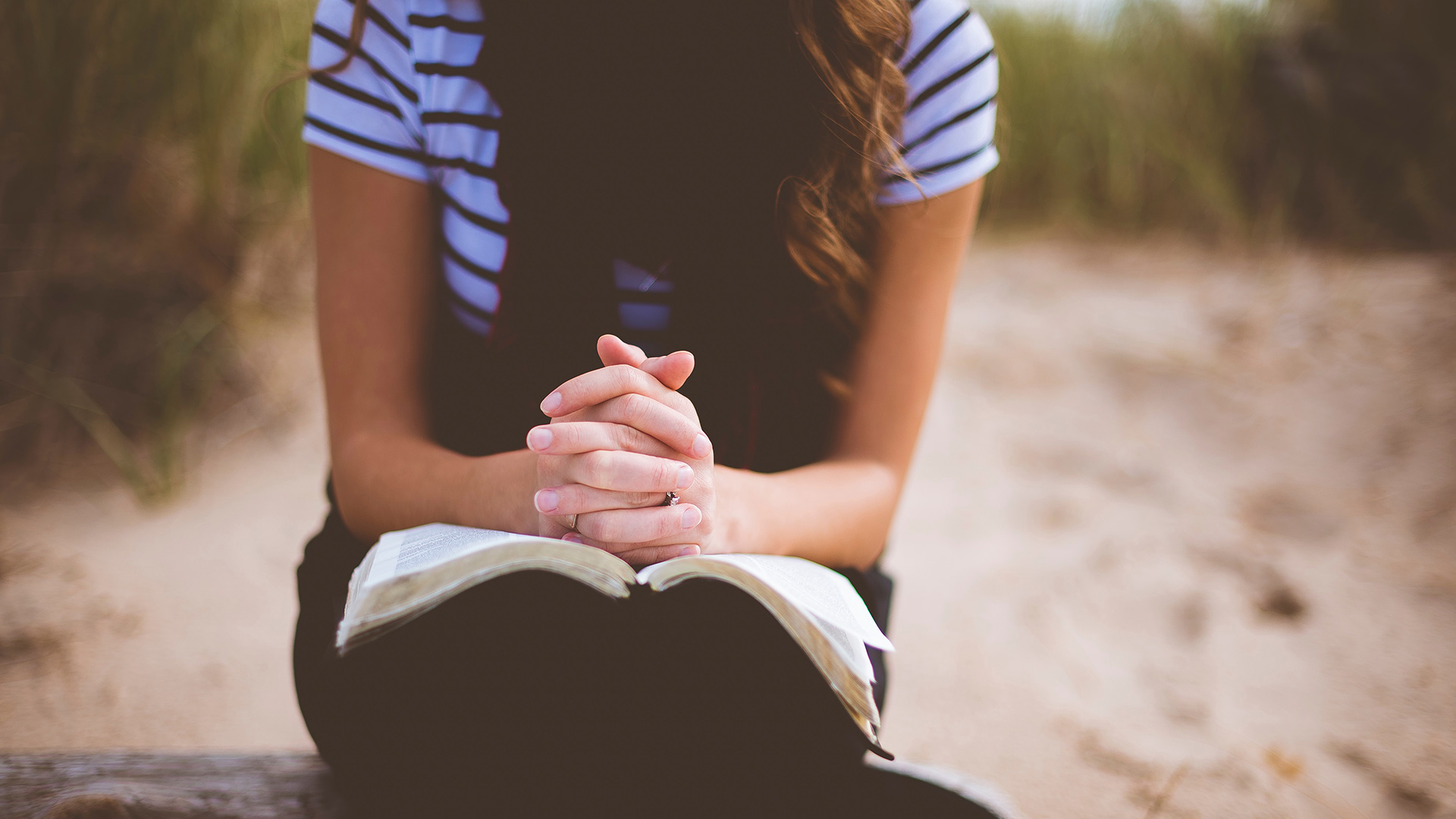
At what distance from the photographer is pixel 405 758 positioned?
0.73m

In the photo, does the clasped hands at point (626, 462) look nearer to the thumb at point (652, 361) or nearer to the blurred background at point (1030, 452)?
the thumb at point (652, 361)

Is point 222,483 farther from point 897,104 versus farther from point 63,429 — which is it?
point 897,104

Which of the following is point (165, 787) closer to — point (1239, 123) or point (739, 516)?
point (739, 516)

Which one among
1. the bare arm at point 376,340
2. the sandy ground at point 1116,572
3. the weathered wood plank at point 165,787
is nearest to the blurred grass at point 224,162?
the sandy ground at point 1116,572

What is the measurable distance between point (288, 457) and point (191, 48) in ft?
3.99

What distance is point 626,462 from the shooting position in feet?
2.27

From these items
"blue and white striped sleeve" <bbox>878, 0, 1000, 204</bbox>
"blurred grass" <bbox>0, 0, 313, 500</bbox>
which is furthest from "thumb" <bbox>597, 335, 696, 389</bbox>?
"blurred grass" <bbox>0, 0, 313, 500</bbox>

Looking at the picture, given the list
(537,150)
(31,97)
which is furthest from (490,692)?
(31,97)

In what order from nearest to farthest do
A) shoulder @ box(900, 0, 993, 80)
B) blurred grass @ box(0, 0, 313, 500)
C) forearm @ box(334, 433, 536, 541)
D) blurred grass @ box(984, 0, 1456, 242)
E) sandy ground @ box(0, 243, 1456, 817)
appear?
forearm @ box(334, 433, 536, 541), shoulder @ box(900, 0, 993, 80), sandy ground @ box(0, 243, 1456, 817), blurred grass @ box(0, 0, 313, 500), blurred grass @ box(984, 0, 1456, 242)

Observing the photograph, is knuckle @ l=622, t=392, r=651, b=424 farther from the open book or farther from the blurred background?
the blurred background

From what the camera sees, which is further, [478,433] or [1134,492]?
[1134,492]

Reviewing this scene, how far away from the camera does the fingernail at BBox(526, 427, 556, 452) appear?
0.70 meters

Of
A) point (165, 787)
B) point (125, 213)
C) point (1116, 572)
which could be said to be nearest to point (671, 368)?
point (165, 787)

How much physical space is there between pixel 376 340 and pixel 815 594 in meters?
0.65
